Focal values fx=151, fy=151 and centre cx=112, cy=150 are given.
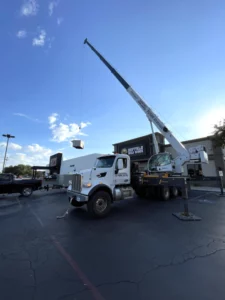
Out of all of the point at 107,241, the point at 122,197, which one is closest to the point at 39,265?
the point at 107,241

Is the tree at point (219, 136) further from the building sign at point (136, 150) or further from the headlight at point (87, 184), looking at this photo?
the headlight at point (87, 184)

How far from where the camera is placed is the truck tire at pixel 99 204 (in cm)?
632

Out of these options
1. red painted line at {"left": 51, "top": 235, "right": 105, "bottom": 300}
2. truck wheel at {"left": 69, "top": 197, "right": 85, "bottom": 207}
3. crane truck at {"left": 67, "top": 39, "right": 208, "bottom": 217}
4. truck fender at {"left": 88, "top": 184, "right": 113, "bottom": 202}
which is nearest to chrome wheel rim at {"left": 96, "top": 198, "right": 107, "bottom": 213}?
crane truck at {"left": 67, "top": 39, "right": 208, "bottom": 217}

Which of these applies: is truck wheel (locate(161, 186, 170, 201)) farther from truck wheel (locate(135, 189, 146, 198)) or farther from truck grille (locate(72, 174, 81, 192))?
truck grille (locate(72, 174, 81, 192))

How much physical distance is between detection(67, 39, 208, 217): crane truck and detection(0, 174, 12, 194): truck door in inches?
288

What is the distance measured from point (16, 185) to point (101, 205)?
30.9ft

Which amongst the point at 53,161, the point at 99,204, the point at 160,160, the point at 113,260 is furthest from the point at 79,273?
the point at 53,161

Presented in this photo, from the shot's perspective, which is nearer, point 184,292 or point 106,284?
point 184,292

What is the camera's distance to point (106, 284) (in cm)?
250

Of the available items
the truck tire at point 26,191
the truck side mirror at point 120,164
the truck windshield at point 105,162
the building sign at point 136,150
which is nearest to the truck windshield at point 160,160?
the truck side mirror at point 120,164

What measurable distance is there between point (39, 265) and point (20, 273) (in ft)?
1.13

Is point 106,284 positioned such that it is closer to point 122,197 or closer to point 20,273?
point 20,273

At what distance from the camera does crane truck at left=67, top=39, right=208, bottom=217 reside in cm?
657

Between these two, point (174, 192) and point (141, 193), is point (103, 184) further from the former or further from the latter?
point (174, 192)
